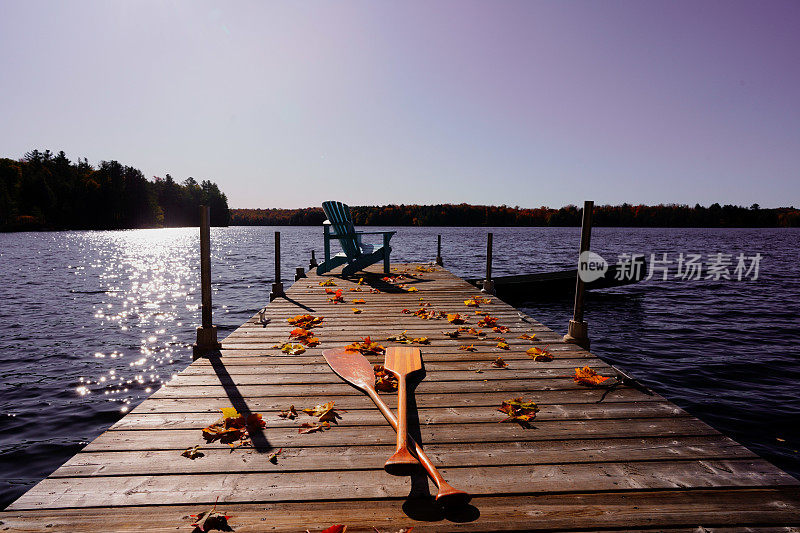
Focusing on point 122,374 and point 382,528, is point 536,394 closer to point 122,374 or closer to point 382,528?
point 382,528

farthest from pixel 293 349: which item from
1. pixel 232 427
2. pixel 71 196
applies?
pixel 71 196

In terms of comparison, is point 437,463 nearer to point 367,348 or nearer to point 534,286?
point 367,348

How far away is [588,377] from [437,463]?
5.47 ft

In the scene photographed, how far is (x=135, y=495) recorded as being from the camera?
177cm

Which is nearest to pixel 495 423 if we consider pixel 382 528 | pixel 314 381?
pixel 382 528

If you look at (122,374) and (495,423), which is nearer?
(495,423)

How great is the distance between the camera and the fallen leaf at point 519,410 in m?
2.45

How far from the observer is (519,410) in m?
2.60

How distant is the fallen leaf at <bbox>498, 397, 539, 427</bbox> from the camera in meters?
2.45

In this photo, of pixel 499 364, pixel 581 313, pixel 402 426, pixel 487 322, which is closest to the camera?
pixel 402 426

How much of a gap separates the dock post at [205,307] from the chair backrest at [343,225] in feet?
14.7

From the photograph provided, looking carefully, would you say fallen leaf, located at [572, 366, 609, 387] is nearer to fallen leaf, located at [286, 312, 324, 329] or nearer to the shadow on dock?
the shadow on dock

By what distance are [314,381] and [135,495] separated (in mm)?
1433

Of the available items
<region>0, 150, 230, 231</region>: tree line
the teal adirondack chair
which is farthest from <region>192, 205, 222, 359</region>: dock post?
<region>0, 150, 230, 231</region>: tree line
